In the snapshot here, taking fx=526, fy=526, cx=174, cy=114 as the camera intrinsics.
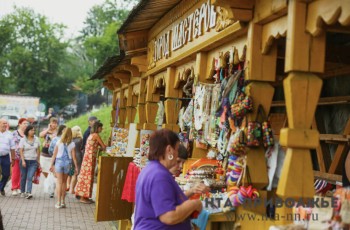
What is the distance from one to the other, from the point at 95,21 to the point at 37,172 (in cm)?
6848

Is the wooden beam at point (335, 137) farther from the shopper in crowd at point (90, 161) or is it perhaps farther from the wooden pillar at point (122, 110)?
the wooden pillar at point (122, 110)

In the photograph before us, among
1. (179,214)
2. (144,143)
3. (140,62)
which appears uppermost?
(140,62)

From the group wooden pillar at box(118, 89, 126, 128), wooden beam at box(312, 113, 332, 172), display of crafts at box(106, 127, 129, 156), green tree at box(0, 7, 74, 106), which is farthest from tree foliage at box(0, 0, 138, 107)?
wooden beam at box(312, 113, 332, 172)

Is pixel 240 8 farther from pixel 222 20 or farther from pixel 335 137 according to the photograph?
pixel 335 137

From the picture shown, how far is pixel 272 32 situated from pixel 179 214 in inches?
66.7

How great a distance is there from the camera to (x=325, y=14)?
3377 mm

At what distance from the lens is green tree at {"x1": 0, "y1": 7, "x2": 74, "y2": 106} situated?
58094mm

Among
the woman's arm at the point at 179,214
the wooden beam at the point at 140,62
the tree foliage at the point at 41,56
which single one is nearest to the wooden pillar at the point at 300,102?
the woman's arm at the point at 179,214

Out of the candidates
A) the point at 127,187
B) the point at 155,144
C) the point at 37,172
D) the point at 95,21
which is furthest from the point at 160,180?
the point at 95,21

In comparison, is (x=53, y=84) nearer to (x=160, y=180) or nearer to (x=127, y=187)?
(x=127, y=187)

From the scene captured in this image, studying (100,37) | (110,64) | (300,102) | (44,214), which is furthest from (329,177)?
(100,37)

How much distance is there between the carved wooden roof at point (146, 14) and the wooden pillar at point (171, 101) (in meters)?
0.89

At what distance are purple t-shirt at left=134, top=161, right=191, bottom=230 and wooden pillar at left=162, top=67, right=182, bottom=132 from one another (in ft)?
13.3

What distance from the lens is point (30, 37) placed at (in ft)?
197
